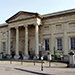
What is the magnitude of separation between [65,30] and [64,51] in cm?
397

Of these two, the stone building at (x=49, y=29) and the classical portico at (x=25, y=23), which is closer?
the stone building at (x=49, y=29)

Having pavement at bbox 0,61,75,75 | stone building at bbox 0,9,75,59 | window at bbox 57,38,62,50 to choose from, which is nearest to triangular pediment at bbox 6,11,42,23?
stone building at bbox 0,9,75,59

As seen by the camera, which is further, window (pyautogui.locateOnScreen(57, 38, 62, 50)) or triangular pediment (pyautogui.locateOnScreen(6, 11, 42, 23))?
triangular pediment (pyautogui.locateOnScreen(6, 11, 42, 23))

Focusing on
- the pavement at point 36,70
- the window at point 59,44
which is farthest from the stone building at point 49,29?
the pavement at point 36,70

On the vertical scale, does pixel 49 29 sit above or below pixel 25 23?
below

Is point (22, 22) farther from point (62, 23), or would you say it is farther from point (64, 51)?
point (64, 51)

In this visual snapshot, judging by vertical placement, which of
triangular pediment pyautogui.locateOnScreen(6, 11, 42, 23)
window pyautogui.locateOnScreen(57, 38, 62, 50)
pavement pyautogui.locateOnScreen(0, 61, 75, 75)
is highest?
triangular pediment pyautogui.locateOnScreen(6, 11, 42, 23)

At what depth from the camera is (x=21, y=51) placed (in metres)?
26.3

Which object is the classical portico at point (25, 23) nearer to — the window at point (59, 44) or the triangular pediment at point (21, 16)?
the triangular pediment at point (21, 16)

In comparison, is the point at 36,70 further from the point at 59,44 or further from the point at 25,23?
the point at 25,23

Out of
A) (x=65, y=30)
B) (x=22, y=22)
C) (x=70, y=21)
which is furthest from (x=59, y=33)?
(x=22, y=22)

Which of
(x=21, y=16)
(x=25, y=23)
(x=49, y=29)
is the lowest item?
(x=49, y=29)

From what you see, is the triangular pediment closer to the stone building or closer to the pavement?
the stone building

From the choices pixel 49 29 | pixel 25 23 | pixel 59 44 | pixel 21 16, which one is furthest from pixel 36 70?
pixel 21 16
